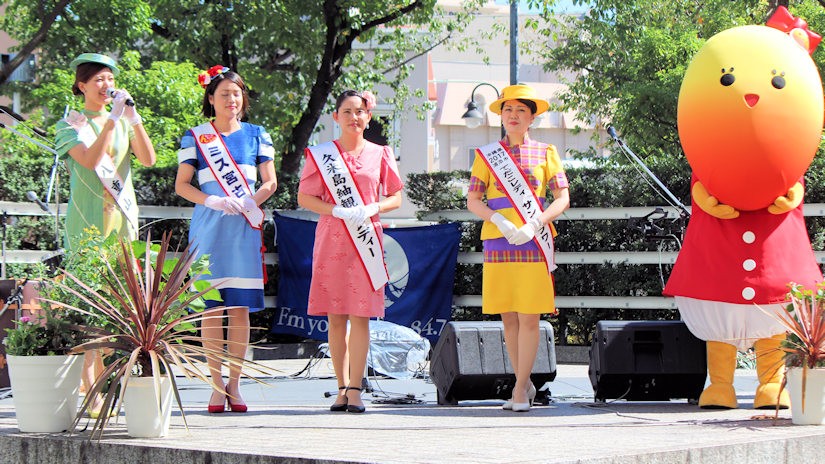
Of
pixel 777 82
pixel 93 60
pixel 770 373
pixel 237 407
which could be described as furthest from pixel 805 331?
pixel 93 60

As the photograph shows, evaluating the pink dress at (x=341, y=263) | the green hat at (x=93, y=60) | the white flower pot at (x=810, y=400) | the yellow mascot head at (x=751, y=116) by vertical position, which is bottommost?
the white flower pot at (x=810, y=400)

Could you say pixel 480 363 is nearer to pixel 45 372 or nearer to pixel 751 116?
pixel 751 116

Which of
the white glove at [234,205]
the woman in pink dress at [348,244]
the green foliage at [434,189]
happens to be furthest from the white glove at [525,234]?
the green foliage at [434,189]

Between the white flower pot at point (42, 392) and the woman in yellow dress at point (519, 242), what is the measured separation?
2373mm

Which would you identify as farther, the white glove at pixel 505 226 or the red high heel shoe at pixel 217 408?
the white glove at pixel 505 226

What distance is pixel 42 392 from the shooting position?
4836 mm

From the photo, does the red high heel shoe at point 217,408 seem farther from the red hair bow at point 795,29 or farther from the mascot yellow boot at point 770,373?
the red hair bow at point 795,29

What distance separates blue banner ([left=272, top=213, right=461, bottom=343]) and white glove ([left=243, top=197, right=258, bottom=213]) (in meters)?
4.34

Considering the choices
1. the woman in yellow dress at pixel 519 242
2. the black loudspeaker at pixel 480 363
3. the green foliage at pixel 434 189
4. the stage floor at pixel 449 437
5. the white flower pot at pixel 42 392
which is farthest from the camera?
the green foliage at pixel 434 189

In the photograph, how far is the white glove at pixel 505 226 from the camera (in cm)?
619

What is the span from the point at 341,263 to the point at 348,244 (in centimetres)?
11

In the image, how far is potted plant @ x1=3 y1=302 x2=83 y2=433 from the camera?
4.84 m

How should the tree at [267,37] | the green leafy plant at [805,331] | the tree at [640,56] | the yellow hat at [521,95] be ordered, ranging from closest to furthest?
the green leafy plant at [805,331] → the yellow hat at [521,95] → the tree at [267,37] → the tree at [640,56]

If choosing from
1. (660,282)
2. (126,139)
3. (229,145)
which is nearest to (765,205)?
(229,145)
